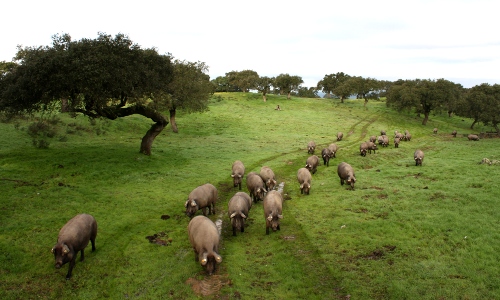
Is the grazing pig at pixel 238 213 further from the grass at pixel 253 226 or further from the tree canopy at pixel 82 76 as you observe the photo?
the tree canopy at pixel 82 76

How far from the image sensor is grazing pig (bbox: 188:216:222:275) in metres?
13.0

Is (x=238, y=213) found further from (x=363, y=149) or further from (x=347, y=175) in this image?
(x=363, y=149)

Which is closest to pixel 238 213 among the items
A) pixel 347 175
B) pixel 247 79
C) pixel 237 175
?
pixel 237 175

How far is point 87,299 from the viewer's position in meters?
11.7

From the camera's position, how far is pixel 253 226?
17828 mm

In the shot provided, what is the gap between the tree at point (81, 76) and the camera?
2381cm

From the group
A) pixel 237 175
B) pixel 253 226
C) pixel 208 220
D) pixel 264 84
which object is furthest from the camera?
pixel 264 84

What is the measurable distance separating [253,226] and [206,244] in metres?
4.99

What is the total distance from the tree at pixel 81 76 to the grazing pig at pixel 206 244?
15565mm

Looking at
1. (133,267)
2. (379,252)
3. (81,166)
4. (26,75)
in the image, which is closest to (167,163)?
(81,166)

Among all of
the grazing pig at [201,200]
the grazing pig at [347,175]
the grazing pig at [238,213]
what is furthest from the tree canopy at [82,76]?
the grazing pig at [347,175]

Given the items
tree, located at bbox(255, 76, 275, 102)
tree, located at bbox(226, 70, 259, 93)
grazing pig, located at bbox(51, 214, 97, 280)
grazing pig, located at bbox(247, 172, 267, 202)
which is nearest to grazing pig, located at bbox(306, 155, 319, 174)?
grazing pig, located at bbox(247, 172, 267, 202)

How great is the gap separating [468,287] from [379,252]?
3381mm

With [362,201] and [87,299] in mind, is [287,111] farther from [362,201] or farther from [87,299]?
[87,299]
